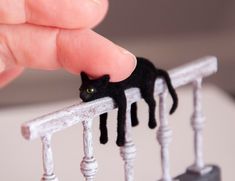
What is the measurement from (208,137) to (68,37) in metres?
0.56

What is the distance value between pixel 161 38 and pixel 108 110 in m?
0.87

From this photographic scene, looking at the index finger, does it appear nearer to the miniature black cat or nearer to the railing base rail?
the miniature black cat

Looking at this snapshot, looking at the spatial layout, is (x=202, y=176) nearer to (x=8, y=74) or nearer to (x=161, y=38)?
(x=8, y=74)

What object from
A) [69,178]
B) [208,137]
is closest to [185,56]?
[208,137]

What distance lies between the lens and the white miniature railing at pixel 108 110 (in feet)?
2.34

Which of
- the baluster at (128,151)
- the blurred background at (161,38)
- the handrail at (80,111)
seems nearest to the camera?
the handrail at (80,111)

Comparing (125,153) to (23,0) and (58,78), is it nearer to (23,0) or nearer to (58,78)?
(23,0)

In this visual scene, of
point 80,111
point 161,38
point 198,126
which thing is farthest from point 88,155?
point 161,38

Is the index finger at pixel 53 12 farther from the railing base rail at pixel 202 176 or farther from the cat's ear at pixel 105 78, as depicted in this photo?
the railing base rail at pixel 202 176

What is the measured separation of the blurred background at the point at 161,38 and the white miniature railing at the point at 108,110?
70cm

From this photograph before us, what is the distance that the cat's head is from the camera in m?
0.75

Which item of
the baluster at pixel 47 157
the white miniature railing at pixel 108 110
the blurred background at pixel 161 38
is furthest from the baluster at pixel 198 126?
the blurred background at pixel 161 38

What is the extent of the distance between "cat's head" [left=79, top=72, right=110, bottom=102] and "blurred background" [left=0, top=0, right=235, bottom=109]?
831 millimetres

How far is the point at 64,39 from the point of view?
74 cm
